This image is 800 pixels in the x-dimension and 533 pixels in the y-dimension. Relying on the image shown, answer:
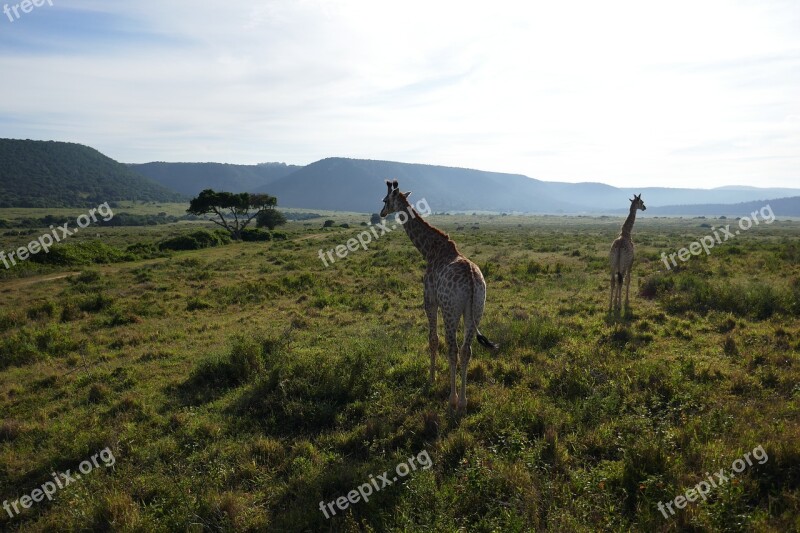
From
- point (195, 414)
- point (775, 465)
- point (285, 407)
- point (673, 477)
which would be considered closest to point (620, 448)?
point (673, 477)

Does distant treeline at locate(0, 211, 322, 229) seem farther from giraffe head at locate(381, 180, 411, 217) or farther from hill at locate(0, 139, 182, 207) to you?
giraffe head at locate(381, 180, 411, 217)

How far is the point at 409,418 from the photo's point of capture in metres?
6.79

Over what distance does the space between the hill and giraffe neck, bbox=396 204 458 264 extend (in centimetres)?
16214

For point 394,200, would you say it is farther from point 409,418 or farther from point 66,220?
point 66,220

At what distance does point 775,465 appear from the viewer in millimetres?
4625

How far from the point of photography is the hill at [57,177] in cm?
14338

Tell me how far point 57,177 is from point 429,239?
214797 mm

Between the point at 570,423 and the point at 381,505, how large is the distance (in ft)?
10.4

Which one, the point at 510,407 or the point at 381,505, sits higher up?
the point at 510,407

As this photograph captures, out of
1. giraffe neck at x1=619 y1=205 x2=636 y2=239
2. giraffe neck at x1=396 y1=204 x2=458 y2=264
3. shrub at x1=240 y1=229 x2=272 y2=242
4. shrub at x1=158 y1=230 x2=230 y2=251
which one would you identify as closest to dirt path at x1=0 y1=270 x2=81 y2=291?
shrub at x1=158 y1=230 x2=230 y2=251

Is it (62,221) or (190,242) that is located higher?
(62,221)

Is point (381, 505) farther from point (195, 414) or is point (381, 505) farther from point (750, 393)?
point (750, 393)

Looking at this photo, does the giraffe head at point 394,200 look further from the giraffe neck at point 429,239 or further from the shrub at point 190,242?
the shrub at point 190,242

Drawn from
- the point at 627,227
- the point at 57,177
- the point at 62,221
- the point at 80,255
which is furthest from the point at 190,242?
the point at 57,177
